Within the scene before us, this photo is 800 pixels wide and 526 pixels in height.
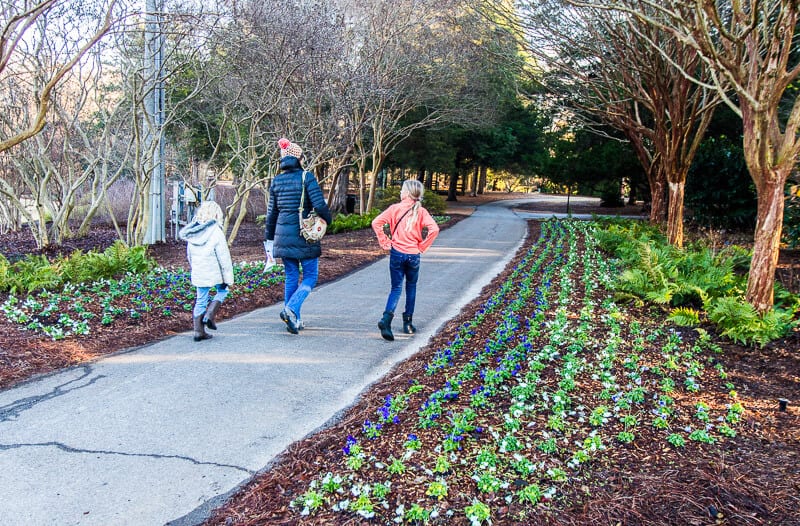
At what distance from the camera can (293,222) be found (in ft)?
18.9

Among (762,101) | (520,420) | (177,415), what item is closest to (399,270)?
(520,420)

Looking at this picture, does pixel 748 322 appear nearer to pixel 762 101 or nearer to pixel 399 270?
pixel 762 101

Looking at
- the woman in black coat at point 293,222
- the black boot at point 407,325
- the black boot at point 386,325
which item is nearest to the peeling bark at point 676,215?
the black boot at point 407,325

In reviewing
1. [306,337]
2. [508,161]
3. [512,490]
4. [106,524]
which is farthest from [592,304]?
[508,161]

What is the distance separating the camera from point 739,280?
24.7ft

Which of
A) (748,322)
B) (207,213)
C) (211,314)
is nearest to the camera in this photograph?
(748,322)

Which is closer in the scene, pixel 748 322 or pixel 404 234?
pixel 748 322

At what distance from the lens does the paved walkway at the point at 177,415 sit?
9.62 ft

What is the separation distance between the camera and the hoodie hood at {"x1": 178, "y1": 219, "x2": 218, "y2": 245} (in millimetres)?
5586

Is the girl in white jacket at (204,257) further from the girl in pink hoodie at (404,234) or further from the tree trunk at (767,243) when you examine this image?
the tree trunk at (767,243)

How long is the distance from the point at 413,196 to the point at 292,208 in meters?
1.30

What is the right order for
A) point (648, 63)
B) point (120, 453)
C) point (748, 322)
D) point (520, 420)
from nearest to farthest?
point (120, 453) → point (520, 420) → point (748, 322) → point (648, 63)

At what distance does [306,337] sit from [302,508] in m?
3.19

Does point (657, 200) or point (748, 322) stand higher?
point (657, 200)
